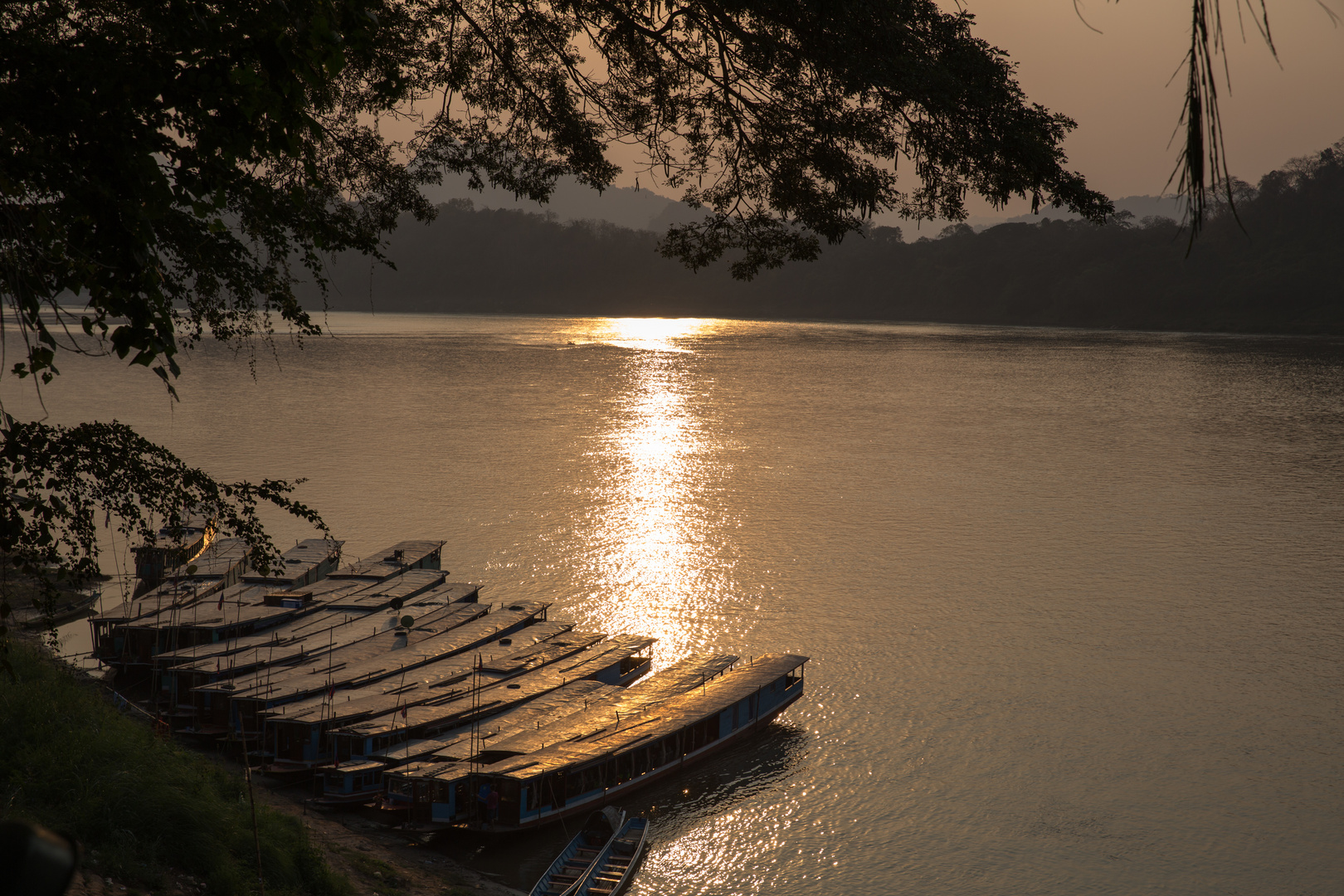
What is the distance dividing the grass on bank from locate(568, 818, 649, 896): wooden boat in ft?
11.9

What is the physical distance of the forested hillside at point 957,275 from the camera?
12756 centimetres

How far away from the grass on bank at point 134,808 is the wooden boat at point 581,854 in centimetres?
306

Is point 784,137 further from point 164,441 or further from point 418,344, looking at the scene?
point 418,344

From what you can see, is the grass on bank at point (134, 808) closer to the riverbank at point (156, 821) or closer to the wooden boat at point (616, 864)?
the riverbank at point (156, 821)

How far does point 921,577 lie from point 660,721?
13626mm

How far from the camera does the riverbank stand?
10.3 m

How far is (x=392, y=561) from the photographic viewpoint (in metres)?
27.7

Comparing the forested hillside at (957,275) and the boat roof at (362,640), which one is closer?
the boat roof at (362,640)

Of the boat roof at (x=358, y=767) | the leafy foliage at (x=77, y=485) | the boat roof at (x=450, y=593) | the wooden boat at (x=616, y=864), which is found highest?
the leafy foliage at (x=77, y=485)

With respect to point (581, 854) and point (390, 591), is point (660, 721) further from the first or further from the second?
point (390, 591)

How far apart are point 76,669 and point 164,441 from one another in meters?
25.2

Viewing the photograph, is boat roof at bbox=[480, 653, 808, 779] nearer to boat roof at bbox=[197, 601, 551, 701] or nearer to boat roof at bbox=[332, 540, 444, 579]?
boat roof at bbox=[197, 601, 551, 701]

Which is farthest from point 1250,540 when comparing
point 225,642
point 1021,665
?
point 225,642

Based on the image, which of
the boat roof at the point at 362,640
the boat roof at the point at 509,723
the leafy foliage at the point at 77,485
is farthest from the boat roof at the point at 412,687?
the leafy foliage at the point at 77,485
